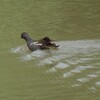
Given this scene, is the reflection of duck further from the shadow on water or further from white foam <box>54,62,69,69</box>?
white foam <box>54,62,69,69</box>

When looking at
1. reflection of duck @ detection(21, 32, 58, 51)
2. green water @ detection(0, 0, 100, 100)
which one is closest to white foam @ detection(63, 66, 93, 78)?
green water @ detection(0, 0, 100, 100)

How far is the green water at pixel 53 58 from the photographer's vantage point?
768cm

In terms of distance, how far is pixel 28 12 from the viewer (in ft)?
54.9

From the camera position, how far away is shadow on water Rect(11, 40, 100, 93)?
8.28 m

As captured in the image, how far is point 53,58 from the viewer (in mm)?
9562

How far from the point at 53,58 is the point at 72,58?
0.47m

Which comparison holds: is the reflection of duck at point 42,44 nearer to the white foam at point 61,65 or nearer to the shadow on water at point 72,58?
the shadow on water at point 72,58

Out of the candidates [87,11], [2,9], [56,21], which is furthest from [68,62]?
[2,9]

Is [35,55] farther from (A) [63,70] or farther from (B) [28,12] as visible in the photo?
(B) [28,12]

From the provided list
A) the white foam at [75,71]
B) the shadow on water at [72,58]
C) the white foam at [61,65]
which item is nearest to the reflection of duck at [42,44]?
the shadow on water at [72,58]

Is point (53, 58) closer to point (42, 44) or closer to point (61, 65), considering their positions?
point (61, 65)

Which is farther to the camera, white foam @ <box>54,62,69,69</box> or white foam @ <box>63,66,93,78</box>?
white foam @ <box>54,62,69,69</box>

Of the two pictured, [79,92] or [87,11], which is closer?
[79,92]

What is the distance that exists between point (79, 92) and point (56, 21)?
7075 mm
